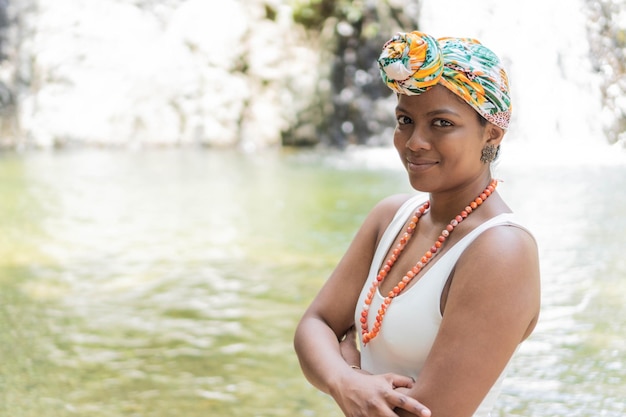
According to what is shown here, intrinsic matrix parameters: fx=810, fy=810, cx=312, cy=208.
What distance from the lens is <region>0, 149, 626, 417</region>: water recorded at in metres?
3.85

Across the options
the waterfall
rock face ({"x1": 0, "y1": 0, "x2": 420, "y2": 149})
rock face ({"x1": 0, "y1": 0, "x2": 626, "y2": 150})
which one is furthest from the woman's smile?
rock face ({"x1": 0, "y1": 0, "x2": 420, "y2": 149})

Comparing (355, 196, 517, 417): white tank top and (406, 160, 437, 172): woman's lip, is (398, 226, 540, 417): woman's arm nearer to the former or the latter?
(355, 196, 517, 417): white tank top

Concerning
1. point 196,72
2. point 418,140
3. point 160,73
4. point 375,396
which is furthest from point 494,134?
point 160,73

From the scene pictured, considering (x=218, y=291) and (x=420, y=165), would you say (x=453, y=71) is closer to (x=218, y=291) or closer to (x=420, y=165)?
(x=420, y=165)

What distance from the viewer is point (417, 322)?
1714 mm

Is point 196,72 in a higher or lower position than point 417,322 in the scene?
lower

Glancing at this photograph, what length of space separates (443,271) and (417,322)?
12 cm

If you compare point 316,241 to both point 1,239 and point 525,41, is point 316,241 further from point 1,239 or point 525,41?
point 525,41

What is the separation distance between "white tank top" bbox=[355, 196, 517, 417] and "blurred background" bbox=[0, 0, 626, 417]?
68 centimetres

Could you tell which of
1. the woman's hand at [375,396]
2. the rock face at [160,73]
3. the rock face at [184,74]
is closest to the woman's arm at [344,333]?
the woman's hand at [375,396]

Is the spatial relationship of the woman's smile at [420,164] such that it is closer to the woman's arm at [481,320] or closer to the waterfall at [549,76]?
the woman's arm at [481,320]

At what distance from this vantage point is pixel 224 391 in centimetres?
390

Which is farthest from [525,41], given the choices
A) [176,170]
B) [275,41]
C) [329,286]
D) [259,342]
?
[329,286]

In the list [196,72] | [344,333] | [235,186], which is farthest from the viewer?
[196,72]
